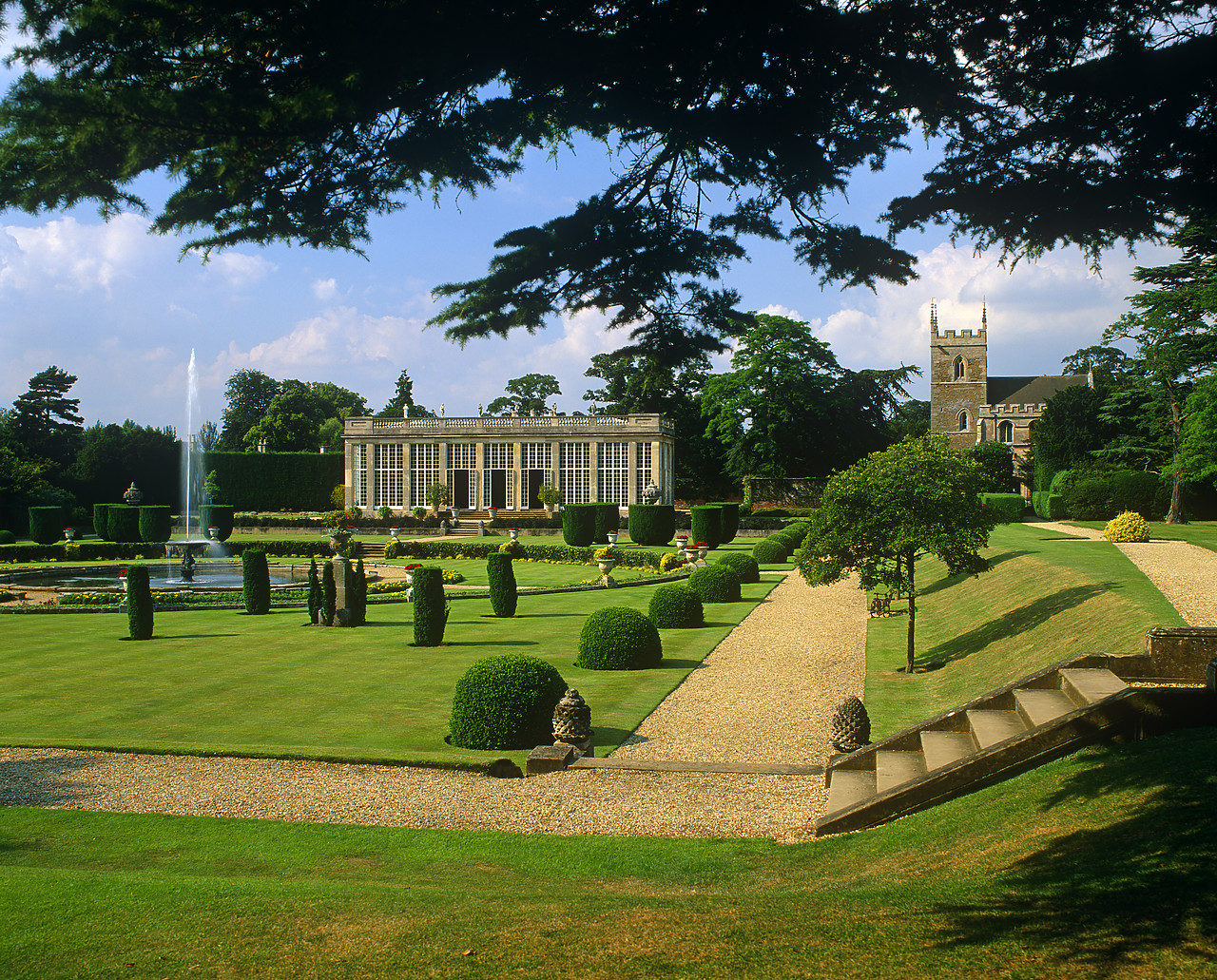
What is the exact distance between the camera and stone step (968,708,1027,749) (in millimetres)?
7855

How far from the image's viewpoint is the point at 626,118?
A: 5188 millimetres

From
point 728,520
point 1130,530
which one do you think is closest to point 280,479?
point 728,520

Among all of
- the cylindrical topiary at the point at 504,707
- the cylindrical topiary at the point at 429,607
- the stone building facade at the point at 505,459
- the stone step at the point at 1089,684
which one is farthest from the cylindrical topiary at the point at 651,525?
the stone step at the point at 1089,684

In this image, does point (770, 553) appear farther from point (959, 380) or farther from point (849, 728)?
point (959, 380)

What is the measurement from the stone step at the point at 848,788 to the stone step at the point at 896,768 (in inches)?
3.7

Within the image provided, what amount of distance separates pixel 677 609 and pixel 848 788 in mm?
10731

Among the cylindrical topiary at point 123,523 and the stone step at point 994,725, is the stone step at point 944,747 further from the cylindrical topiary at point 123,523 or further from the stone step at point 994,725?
the cylindrical topiary at point 123,523

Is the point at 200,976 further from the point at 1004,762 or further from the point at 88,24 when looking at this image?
the point at 1004,762

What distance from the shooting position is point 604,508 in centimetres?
4425

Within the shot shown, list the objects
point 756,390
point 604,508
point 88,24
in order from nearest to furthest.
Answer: point 88,24, point 604,508, point 756,390

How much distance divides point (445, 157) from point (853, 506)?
37.3ft

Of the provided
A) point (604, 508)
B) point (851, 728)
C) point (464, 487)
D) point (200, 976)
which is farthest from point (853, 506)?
point (464, 487)

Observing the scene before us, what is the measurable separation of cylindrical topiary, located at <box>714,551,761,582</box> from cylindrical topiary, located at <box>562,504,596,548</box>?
11830 mm

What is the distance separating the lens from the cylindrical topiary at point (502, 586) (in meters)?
20.1
